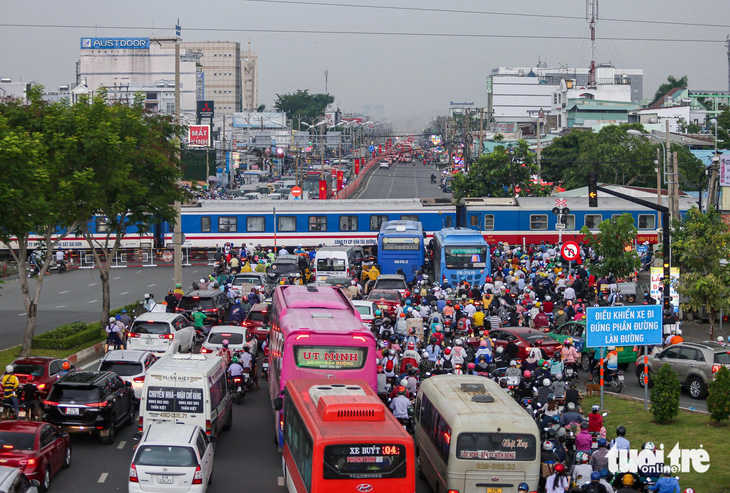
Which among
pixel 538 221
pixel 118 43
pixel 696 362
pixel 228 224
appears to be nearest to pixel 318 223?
pixel 228 224

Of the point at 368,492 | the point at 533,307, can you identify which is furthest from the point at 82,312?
the point at 368,492

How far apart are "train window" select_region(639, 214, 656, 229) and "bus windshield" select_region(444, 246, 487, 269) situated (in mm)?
17915

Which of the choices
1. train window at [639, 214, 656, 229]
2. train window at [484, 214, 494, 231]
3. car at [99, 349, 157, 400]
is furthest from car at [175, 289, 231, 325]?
train window at [639, 214, 656, 229]

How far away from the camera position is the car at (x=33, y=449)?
15266 mm

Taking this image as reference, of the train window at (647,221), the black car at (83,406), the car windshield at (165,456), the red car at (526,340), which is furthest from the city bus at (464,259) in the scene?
the car windshield at (165,456)

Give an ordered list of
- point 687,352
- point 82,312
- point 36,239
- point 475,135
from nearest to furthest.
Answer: point 687,352 → point 82,312 → point 36,239 → point 475,135

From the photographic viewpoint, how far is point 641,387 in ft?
78.6

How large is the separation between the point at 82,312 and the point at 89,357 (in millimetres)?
8113

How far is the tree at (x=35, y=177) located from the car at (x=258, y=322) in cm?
629

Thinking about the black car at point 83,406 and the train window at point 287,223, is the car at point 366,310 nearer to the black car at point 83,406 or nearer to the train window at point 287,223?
the black car at point 83,406

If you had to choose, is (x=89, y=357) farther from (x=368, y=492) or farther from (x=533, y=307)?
(x=368, y=492)

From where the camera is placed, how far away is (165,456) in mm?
14781

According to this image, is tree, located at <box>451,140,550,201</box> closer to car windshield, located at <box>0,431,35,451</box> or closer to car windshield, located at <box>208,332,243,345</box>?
car windshield, located at <box>208,332,243,345</box>

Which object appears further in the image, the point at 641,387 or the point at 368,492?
the point at 641,387
